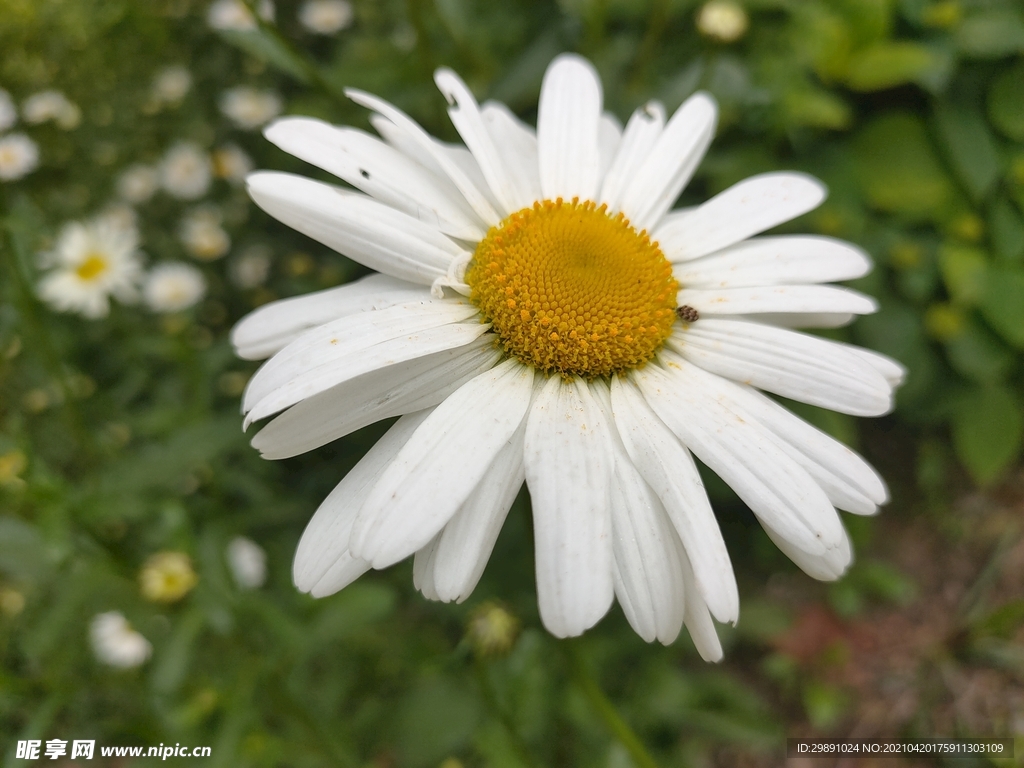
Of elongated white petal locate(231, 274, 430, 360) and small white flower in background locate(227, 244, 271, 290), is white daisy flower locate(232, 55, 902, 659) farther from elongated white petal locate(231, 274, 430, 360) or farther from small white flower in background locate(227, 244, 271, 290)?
small white flower in background locate(227, 244, 271, 290)

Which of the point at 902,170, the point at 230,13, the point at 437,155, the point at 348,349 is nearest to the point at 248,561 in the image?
the point at 348,349

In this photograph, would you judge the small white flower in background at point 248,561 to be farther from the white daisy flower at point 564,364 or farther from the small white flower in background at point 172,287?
the white daisy flower at point 564,364

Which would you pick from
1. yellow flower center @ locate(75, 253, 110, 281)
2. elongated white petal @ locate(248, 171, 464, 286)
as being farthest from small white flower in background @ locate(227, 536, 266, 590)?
elongated white petal @ locate(248, 171, 464, 286)

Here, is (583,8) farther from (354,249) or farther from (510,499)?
(510,499)

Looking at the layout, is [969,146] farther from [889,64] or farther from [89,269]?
[89,269]

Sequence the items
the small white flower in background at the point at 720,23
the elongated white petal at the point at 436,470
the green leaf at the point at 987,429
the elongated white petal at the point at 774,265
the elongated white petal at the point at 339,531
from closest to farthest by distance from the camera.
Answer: the elongated white petal at the point at 436,470 → the elongated white petal at the point at 339,531 → the elongated white petal at the point at 774,265 → the small white flower in background at the point at 720,23 → the green leaf at the point at 987,429

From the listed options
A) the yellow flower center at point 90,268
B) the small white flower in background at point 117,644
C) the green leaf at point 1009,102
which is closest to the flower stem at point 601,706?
the small white flower in background at point 117,644
